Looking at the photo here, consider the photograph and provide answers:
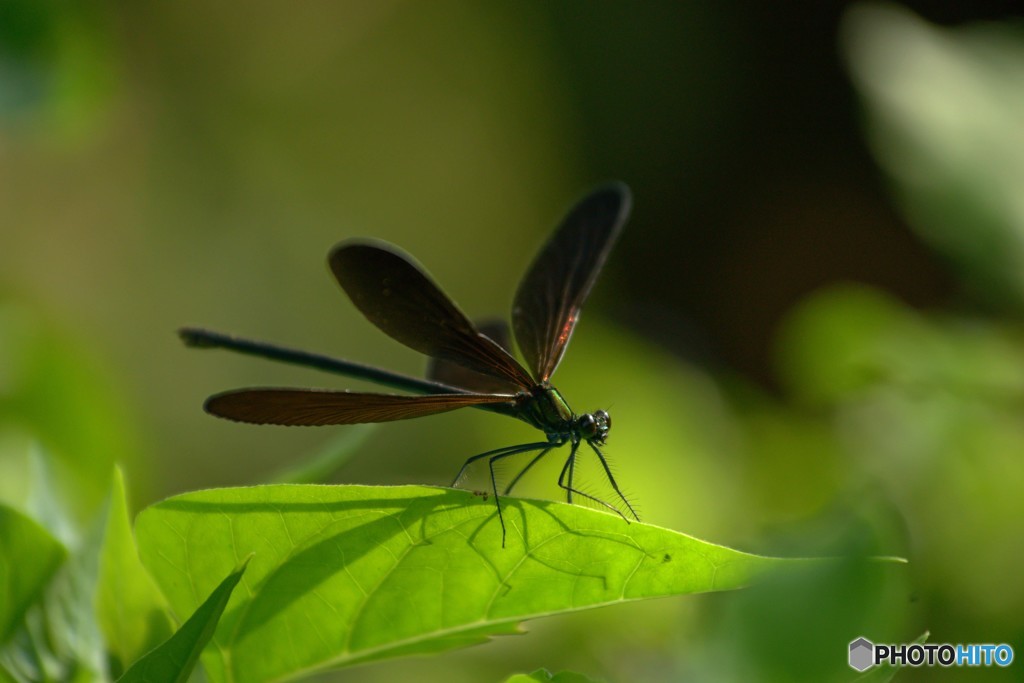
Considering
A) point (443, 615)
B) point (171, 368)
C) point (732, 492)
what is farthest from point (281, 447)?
point (443, 615)

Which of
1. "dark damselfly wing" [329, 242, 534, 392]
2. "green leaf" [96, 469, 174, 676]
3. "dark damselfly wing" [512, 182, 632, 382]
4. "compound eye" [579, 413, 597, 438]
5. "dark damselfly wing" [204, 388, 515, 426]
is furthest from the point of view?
"dark damselfly wing" [512, 182, 632, 382]

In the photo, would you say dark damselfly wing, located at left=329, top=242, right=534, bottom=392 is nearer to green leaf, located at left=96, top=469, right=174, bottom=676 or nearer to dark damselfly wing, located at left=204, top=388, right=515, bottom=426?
dark damselfly wing, located at left=204, top=388, right=515, bottom=426

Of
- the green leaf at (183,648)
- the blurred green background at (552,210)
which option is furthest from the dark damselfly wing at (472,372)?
the green leaf at (183,648)

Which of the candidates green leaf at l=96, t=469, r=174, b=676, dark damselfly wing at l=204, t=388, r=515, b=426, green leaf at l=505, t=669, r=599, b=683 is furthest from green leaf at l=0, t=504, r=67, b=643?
green leaf at l=505, t=669, r=599, b=683

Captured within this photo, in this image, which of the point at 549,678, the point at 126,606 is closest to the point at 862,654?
the point at 549,678

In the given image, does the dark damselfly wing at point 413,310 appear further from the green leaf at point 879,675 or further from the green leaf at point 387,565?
the green leaf at point 879,675

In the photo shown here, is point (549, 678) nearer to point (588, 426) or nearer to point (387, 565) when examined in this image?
point (387, 565)

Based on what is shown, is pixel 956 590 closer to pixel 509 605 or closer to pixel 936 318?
pixel 936 318
